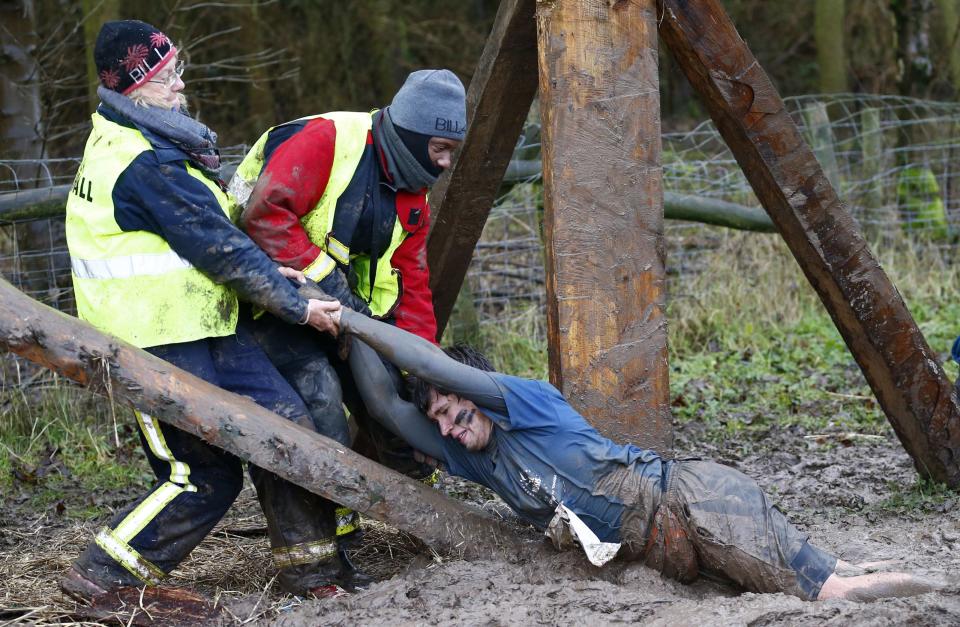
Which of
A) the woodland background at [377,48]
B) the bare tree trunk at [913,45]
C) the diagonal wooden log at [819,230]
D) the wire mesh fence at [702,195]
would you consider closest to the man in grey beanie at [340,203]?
the diagonal wooden log at [819,230]

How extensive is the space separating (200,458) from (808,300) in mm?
5973

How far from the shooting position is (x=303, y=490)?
3680mm

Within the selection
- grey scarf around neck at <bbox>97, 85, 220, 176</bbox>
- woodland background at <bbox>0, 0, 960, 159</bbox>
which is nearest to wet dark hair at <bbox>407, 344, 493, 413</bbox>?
grey scarf around neck at <bbox>97, 85, 220, 176</bbox>

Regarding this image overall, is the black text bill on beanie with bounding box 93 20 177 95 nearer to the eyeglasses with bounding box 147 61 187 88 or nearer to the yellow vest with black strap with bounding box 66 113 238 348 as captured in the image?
the eyeglasses with bounding box 147 61 187 88

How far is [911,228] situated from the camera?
9.23m

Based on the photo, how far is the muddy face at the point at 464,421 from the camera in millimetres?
3627

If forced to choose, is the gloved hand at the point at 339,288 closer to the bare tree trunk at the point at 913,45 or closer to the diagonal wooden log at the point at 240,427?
the diagonal wooden log at the point at 240,427

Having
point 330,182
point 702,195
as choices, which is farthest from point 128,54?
point 702,195

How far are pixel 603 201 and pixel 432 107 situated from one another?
2.26 feet

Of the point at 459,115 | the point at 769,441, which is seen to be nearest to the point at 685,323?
the point at 769,441

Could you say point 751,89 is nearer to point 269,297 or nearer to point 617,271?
point 617,271

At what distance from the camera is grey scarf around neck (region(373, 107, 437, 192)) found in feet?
12.4

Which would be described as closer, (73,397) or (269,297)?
(269,297)

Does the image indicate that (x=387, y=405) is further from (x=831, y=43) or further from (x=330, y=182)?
(x=831, y=43)
